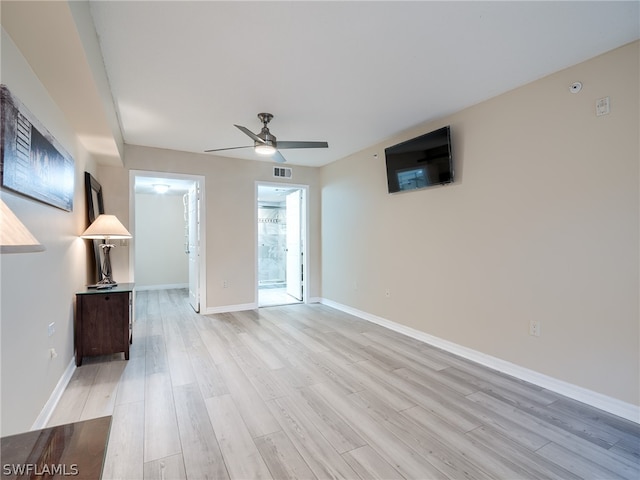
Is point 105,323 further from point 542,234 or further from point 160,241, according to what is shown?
point 160,241

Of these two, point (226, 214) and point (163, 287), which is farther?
point (163, 287)

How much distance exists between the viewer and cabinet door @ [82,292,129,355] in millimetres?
A: 2930

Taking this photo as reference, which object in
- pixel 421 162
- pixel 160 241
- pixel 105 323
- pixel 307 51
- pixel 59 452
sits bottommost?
pixel 105 323

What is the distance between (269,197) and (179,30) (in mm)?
5462

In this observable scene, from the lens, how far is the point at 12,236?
78cm

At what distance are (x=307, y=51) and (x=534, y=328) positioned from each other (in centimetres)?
288

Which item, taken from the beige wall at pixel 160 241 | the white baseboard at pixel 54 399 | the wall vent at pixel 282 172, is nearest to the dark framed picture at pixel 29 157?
the white baseboard at pixel 54 399

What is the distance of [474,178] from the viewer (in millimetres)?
3072

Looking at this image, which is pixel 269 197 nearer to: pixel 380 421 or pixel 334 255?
pixel 334 255

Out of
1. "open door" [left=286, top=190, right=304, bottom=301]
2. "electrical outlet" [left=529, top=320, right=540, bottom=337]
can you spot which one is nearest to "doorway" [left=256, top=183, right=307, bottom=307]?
"open door" [left=286, top=190, right=304, bottom=301]

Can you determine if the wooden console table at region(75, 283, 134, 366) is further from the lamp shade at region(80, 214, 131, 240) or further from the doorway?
the doorway

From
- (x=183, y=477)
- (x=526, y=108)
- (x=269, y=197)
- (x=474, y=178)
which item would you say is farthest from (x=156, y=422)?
(x=269, y=197)

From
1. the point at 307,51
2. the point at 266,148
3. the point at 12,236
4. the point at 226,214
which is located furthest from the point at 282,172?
the point at 12,236

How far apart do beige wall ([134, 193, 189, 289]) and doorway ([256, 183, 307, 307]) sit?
6.48 ft
